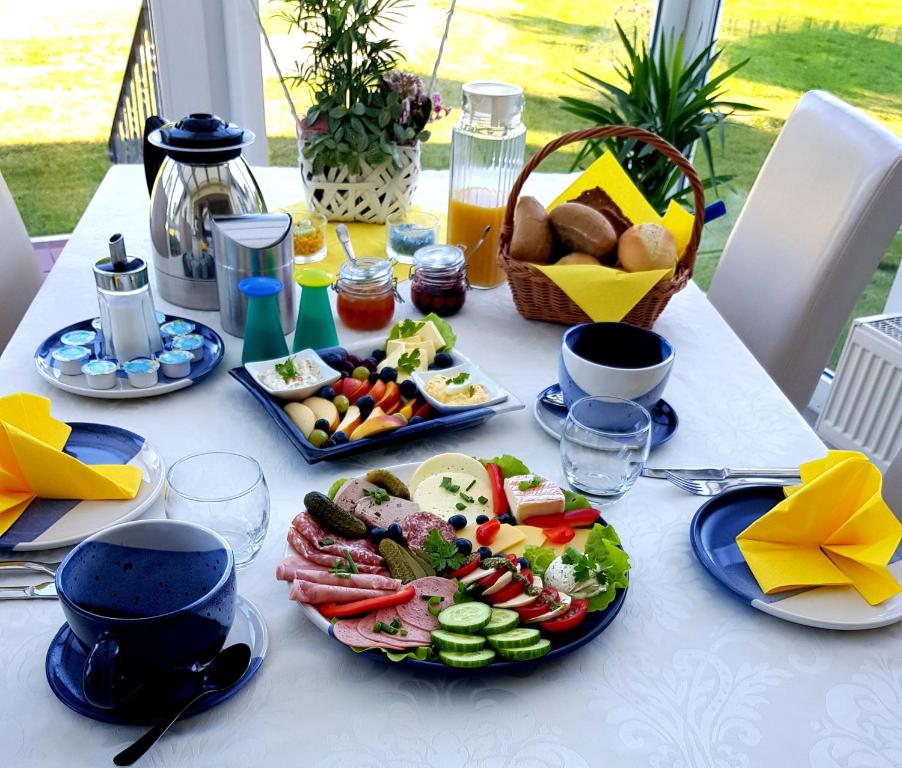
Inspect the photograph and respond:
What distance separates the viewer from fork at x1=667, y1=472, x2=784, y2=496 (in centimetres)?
100

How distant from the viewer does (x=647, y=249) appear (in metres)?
1.30

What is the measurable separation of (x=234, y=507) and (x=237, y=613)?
0.09m

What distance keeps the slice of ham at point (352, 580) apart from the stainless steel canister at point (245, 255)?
20.7 inches

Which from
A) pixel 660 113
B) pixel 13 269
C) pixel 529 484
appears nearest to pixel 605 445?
pixel 529 484

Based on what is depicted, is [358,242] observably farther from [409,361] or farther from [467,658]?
[467,658]

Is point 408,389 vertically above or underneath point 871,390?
above

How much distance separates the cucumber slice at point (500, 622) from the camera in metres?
0.73

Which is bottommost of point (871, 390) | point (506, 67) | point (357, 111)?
point (871, 390)

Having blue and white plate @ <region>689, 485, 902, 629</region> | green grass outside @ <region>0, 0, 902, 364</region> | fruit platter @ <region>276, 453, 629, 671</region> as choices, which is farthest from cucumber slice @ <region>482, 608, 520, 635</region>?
green grass outside @ <region>0, 0, 902, 364</region>

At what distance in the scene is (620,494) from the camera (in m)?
0.97

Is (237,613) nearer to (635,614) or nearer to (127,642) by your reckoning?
(127,642)

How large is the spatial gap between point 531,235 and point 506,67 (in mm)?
2529

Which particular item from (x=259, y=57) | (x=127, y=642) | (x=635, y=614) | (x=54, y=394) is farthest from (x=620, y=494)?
(x=259, y=57)

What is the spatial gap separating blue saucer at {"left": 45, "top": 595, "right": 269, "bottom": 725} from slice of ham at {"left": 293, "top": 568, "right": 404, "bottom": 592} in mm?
54
